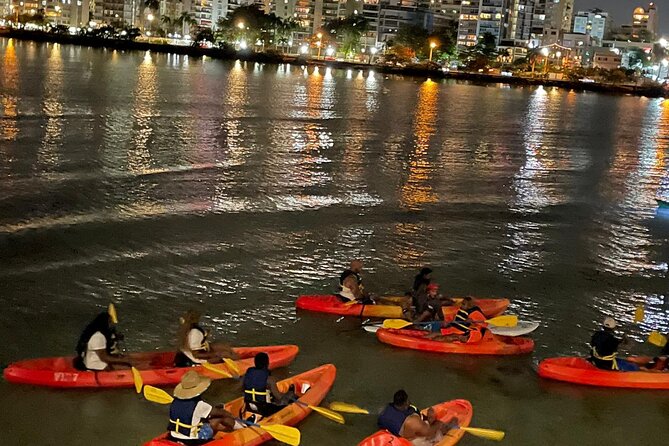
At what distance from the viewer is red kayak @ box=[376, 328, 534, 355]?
47.3ft

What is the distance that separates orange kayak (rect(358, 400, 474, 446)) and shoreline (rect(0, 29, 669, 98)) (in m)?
164

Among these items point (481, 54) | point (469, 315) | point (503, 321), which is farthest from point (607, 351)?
point (481, 54)

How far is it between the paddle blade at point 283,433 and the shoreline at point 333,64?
165257mm

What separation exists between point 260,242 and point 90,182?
841 cm

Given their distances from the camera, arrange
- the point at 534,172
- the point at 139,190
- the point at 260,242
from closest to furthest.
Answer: the point at 260,242 < the point at 139,190 < the point at 534,172

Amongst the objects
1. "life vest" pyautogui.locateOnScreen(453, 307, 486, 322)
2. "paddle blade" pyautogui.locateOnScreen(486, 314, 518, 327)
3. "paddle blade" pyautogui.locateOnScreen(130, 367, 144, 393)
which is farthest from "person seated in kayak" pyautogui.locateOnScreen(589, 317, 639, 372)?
"paddle blade" pyautogui.locateOnScreen(130, 367, 144, 393)

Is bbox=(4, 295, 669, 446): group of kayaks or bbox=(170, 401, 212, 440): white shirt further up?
bbox=(170, 401, 212, 440): white shirt

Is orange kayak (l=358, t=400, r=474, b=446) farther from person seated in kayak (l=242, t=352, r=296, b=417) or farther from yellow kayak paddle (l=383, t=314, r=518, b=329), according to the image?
yellow kayak paddle (l=383, t=314, r=518, b=329)

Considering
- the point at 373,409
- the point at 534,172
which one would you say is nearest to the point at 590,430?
the point at 373,409

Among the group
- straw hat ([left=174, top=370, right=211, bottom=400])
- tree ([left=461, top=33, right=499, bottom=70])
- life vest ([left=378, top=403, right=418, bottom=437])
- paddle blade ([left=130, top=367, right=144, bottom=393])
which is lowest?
paddle blade ([left=130, top=367, right=144, bottom=393])

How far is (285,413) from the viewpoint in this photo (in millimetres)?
10898

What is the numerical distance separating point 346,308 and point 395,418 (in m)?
5.95

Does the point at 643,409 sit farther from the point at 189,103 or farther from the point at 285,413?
the point at 189,103

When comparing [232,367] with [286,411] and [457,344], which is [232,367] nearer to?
[286,411]
